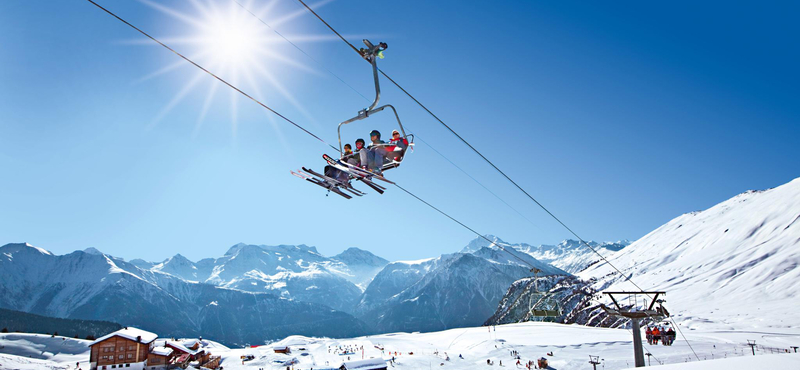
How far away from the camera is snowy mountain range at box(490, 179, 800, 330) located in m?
99.0

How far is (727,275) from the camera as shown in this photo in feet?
435

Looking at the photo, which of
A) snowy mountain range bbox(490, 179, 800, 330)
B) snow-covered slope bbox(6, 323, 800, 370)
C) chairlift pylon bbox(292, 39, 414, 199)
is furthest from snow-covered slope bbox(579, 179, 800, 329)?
chairlift pylon bbox(292, 39, 414, 199)

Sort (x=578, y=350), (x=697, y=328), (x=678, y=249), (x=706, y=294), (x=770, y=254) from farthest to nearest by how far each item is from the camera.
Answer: (x=678, y=249) < (x=770, y=254) < (x=706, y=294) < (x=697, y=328) < (x=578, y=350)

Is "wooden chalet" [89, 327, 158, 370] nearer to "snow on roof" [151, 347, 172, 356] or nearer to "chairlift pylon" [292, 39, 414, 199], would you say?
"snow on roof" [151, 347, 172, 356]

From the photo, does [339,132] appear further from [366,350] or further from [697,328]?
[697,328]

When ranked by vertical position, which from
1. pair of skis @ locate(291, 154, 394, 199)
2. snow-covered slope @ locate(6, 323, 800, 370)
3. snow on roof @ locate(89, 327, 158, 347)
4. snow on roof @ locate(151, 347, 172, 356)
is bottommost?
snow-covered slope @ locate(6, 323, 800, 370)

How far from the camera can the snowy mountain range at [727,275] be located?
9900cm

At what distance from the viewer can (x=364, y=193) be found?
17.9 m

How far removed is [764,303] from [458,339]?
255ft

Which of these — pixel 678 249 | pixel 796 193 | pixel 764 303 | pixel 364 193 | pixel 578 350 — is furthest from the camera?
pixel 678 249

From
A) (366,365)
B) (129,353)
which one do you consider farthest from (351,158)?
(129,353)

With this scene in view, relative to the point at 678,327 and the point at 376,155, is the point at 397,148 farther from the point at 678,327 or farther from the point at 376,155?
the point at 678,327

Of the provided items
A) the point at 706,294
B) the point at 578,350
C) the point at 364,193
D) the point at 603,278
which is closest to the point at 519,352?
the point at 578,350

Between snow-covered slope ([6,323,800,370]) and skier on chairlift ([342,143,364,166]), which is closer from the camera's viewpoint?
skier on chairlift ([342,143,364,166])
